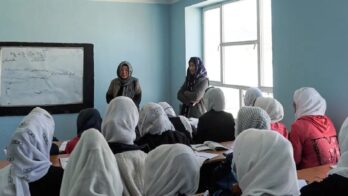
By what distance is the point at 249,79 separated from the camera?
482 cm

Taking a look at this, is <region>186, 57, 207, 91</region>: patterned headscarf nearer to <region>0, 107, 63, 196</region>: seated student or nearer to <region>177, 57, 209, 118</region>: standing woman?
<region>177, 57, 209, 118</region>: standing woman

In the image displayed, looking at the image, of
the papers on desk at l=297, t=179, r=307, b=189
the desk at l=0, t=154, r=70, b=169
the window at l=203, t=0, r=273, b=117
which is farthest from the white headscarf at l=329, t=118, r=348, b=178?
the window at l=203, t=0, r=273, b=117

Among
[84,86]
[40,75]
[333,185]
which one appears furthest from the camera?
[84,86]

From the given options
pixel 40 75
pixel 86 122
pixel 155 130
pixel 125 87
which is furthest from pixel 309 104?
pixel 40 75

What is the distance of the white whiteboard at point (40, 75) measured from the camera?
208 inches

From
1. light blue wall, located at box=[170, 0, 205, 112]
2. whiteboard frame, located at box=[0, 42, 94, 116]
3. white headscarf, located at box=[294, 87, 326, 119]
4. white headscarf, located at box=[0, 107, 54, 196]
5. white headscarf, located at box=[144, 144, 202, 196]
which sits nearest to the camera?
white headscarf, located at box=[144, 144, 202, 196]

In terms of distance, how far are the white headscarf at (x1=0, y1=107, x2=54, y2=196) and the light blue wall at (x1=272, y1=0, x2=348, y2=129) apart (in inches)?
96.2

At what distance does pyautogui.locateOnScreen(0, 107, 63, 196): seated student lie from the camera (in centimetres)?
192

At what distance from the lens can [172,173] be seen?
1.63 meters

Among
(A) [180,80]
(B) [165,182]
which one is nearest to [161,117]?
(B) [165,182]

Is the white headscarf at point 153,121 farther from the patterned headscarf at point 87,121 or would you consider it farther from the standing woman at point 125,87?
the standing woman at point 125,87

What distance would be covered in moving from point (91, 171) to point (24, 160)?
62cm

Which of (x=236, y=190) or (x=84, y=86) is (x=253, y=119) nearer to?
(x=236, y=190)

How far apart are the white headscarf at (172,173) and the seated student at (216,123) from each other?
1.70m
